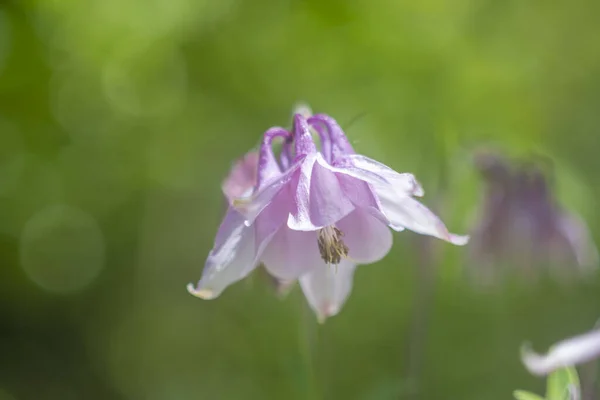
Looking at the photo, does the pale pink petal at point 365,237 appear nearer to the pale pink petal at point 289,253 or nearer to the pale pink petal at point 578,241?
the pale pink petal at point 289,253

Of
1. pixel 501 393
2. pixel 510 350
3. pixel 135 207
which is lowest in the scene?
pixel 501 393

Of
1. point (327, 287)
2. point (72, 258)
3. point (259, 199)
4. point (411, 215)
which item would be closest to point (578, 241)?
point (327, 287)

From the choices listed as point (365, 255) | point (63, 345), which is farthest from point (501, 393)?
point (63, 345)

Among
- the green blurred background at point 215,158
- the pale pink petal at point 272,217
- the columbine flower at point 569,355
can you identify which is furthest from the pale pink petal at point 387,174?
the green blurred background at point 215,158

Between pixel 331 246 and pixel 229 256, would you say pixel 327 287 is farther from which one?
pixel 229 256

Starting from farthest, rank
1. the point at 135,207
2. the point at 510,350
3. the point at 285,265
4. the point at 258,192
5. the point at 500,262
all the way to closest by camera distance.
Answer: the point at 135,207
the point at 510,350
the point at 500,262
the point at 285,265
the point at 258,192

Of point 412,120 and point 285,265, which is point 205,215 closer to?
point 412,120
